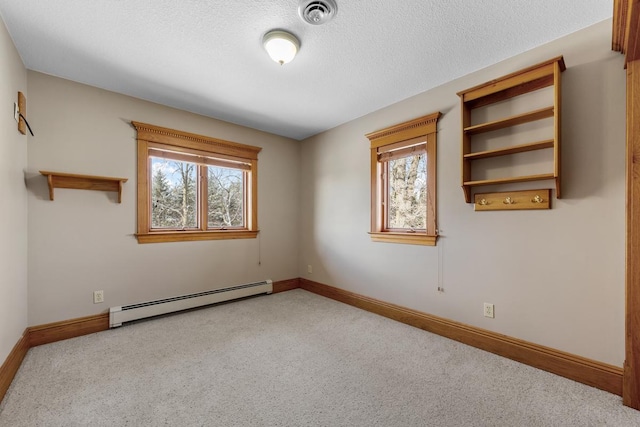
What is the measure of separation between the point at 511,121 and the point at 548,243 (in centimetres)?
101

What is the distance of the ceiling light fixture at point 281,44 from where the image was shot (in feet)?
6.75

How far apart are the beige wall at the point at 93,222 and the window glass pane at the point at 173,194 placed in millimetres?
265

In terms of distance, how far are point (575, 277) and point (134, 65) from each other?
13.0ft

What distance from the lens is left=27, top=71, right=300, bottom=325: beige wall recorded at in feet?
8.57

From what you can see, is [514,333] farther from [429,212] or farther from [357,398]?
[357,398]

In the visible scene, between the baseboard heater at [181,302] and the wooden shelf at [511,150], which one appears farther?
the baseboard heater at [181,302]

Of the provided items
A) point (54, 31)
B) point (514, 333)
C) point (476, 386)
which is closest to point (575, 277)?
point (514, 333)

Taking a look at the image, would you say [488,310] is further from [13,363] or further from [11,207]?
[11,207]

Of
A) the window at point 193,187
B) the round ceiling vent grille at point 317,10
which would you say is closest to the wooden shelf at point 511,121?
the round ceiling vent grille at point 317,10

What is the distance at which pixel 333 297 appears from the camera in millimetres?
4039

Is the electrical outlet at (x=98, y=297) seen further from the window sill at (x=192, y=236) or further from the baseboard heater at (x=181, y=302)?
the window sill at (x=192, y=236)

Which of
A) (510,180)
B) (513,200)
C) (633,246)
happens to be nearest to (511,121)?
(510,180)

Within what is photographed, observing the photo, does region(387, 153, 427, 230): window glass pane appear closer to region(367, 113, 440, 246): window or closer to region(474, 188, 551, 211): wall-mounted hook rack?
region(367, 113, 440, 246): window

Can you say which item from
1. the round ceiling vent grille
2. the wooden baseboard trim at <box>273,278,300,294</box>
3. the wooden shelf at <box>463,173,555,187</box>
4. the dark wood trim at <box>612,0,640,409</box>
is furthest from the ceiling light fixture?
the wooden baseboard trim at <box>273,278,300,294</box>
